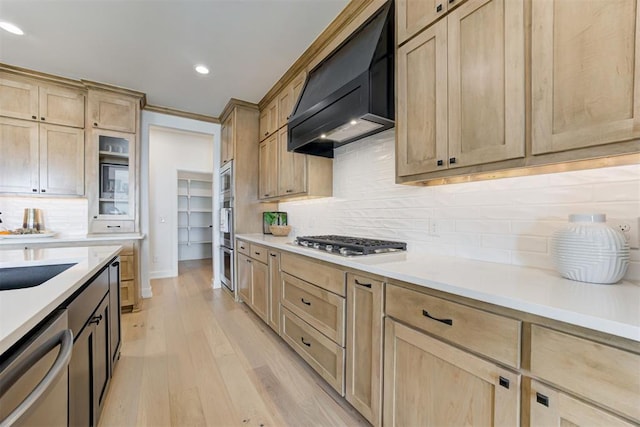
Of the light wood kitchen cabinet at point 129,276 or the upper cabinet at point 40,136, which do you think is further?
the light wood kitchen cabinet at point 129,276

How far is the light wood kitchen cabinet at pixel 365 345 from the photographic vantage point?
1.34 metres

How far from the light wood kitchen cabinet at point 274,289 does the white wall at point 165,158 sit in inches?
83.9

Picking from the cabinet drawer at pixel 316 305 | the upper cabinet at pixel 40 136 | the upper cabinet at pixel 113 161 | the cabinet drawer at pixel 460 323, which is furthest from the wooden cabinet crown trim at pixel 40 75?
the cabinet drawer at pixel 460 323

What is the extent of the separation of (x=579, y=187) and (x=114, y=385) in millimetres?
2959

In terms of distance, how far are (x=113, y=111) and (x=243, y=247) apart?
2392 millimetres

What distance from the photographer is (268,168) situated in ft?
11.5

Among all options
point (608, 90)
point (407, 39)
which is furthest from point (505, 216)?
point (407, 39)

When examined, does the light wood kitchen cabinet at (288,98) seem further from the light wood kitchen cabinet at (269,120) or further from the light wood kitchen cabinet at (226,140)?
the light wood kitchen cabinet at (226,140)

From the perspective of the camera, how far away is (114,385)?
5.92ft

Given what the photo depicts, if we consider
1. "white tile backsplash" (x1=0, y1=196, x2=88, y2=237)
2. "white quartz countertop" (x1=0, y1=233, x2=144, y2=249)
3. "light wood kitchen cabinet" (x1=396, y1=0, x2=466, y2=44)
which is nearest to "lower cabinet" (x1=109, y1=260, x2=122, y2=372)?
"white quartz countertop" (x1=0, y1=233, x2=144, y2=249)

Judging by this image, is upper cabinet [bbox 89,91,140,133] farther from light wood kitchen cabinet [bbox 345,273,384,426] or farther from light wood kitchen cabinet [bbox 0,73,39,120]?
light wood kitchen cabinet [bbox 345,273,384,426]

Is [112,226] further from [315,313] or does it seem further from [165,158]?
[315,313]

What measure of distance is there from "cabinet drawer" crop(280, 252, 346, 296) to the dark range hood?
99 cm

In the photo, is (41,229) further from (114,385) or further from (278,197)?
(278,197)
